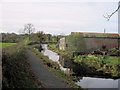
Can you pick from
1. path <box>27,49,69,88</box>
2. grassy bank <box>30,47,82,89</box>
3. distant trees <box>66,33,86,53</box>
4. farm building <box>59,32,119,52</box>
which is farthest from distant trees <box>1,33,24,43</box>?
farm building <box>59,32,119,52</box>

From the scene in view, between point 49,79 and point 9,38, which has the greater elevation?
point 9,38

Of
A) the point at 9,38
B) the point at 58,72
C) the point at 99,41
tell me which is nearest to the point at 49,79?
the point at 58,72

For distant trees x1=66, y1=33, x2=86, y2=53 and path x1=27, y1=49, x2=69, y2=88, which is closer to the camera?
path x1=27, y1=49, x2=69, y2=88

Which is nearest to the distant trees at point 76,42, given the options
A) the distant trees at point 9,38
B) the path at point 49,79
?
the path at point 49,79

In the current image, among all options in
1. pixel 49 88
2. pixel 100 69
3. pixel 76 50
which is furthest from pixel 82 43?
pixel 49 88

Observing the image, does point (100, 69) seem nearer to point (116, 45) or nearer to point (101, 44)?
point (101, 44)

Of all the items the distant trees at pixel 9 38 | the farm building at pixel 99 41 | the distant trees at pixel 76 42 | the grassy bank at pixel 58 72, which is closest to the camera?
the distant trees at pixel 9 38

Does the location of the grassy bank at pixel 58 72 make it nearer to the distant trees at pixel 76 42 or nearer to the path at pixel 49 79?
the path at pixel 49 79

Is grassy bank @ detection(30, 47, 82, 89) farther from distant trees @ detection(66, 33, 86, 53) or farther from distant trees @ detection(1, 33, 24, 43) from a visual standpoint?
distant trees @ detection(66, 33, 86, 53)

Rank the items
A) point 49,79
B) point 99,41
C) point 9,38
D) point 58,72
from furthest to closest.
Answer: point 99,41 < point 58,72 < point 49,79 < point 9,38

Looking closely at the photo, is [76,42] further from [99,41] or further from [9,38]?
[9,38]

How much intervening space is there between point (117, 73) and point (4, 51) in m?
7.90

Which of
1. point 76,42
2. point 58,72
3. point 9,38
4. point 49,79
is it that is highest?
point 9,38

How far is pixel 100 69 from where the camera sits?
33.9 ft
